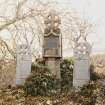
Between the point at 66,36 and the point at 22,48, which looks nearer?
the point at 22,48

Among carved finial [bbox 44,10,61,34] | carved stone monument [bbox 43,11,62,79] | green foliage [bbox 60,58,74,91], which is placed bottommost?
green foliage [bbox 60,58,74,91]

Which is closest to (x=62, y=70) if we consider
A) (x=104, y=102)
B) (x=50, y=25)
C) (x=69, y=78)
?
(x=69, y=78)

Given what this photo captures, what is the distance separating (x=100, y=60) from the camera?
20.3 m

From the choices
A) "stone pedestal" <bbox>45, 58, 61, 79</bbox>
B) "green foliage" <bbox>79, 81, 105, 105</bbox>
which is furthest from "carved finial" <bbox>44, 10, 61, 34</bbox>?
"green foliage" <bbox>79, 81, 105, 105</bbox>

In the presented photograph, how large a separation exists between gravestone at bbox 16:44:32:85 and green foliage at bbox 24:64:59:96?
72cm

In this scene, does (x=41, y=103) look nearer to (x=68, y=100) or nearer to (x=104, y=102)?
(x=68, y=100)

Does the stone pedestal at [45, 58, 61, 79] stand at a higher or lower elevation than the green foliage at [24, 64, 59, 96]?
higher

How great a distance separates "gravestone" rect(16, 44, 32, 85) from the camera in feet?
37.0

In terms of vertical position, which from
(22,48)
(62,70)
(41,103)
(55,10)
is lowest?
(41,103)

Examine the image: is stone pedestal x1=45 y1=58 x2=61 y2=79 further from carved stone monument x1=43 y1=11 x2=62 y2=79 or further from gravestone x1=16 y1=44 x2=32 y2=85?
gravestone x1=16 y1=44 x2=32 y2=85

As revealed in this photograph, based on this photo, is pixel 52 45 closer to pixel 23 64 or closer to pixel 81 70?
pixel 23 64

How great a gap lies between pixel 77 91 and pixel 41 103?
1.66 meters

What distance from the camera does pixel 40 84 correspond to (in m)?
10.2

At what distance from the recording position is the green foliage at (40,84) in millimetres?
10211
